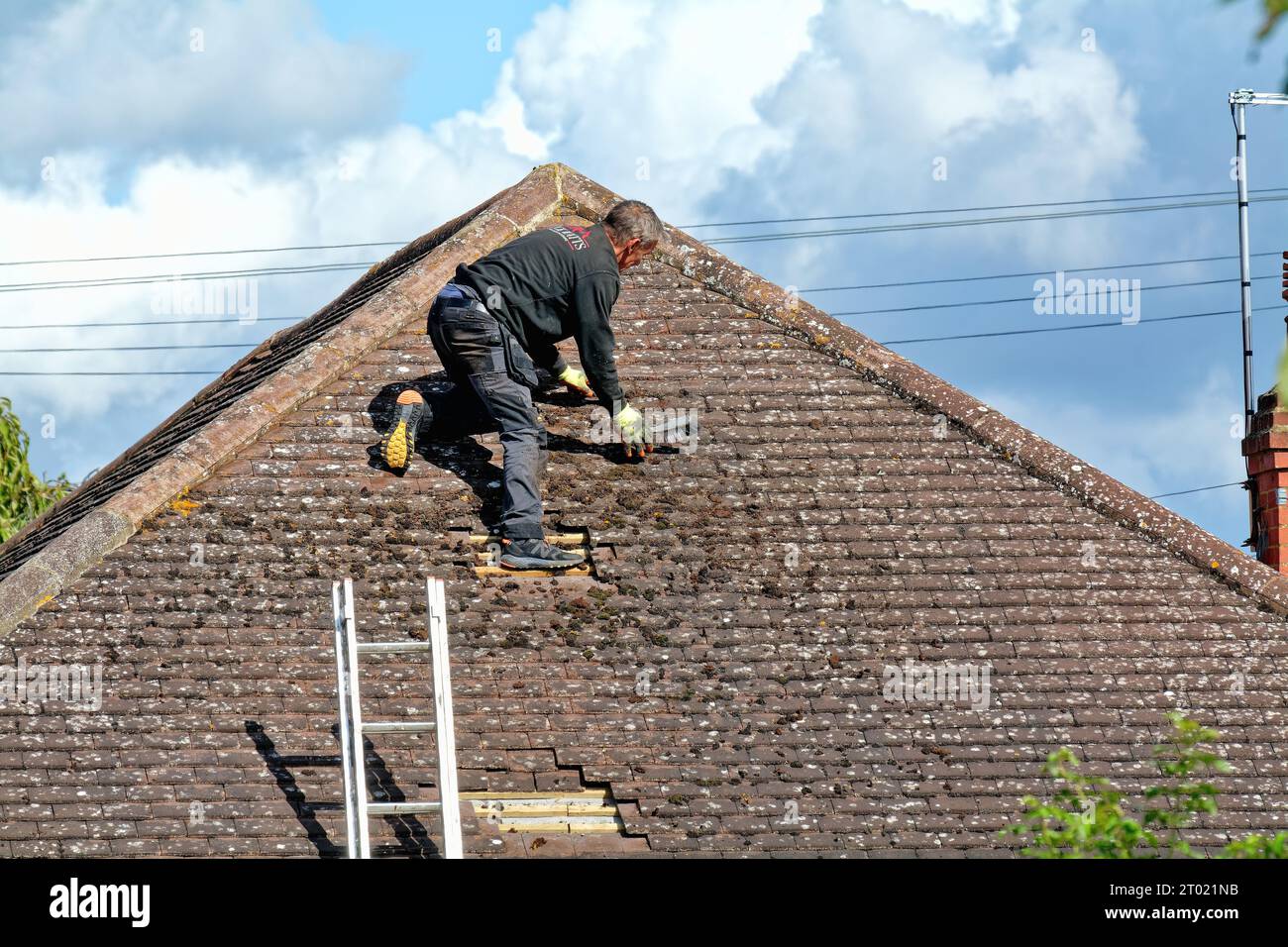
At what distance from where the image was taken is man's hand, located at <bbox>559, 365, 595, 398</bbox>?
32.1ft

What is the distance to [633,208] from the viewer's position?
9.30 meters

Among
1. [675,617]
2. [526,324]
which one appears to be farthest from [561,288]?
[675,617]

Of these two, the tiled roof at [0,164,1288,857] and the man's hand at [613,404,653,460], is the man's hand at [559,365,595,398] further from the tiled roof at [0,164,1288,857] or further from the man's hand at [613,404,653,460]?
the man's hand at [613,404,653,460]

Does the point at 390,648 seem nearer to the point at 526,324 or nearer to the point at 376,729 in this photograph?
the point at 376,729

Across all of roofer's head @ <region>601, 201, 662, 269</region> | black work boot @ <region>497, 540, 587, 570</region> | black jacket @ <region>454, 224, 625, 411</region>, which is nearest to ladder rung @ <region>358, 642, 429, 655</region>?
black work boot @ <region>497, 540, 587, 570</region>

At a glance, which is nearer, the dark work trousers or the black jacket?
the dark work trousers

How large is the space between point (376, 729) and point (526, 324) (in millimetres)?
3041

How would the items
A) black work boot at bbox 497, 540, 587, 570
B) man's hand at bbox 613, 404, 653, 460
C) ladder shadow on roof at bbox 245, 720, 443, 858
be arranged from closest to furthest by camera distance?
ladder shadow on roof at bbox 245, 720, 443, 858 < black work boot at bbox 497, 540, 587, 570 < man's hand at bbox 613, 404, 653, 460

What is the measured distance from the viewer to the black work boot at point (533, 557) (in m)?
8.82

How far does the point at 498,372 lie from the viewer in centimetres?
915

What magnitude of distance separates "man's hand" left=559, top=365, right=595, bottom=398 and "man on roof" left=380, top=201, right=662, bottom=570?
41cm

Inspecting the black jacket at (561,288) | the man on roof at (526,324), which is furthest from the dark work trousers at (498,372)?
the black jacket at (561,288)

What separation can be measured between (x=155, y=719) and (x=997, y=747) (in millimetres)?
4344
